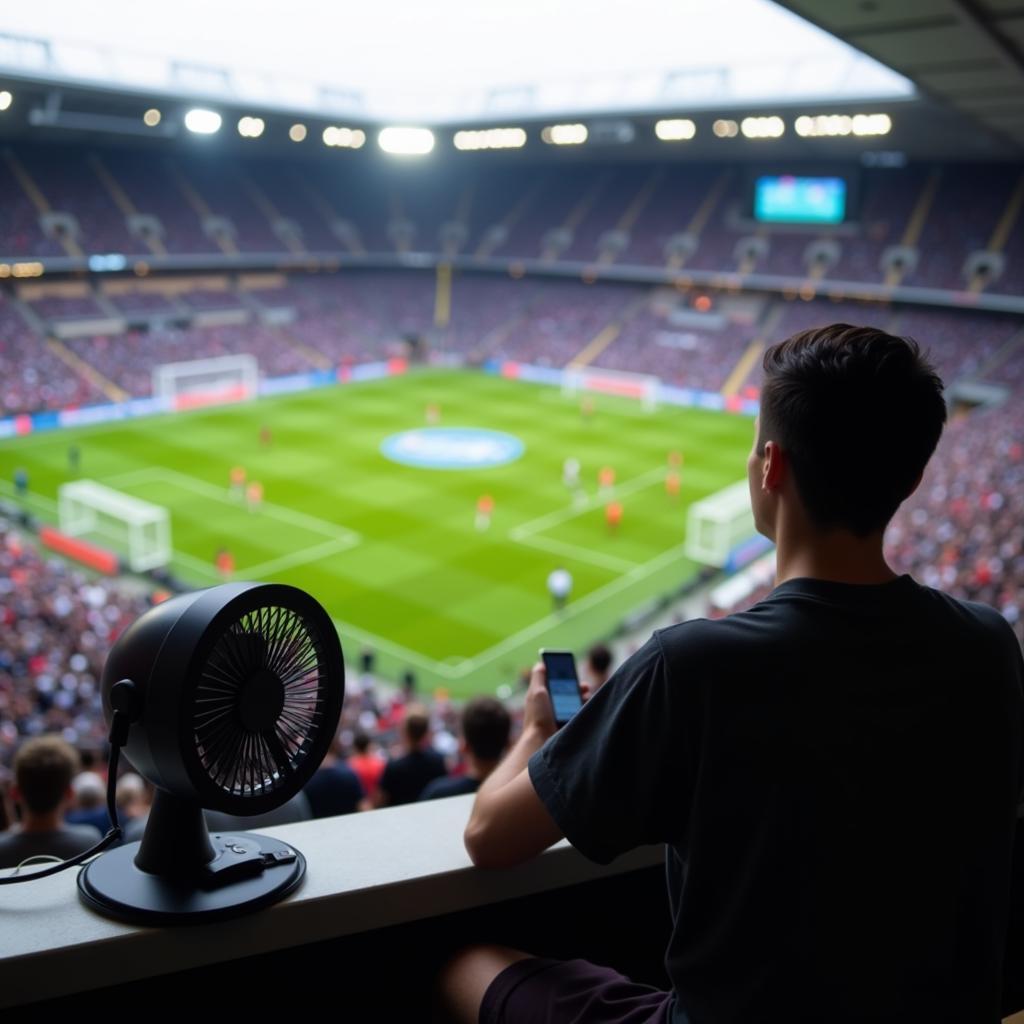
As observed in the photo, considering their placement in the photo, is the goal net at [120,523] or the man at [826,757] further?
the goal net at [120,523]

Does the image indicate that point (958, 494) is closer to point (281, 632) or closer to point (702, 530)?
point (702, 530)

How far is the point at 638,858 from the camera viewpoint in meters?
2.39

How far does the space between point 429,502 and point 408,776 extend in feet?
68.8

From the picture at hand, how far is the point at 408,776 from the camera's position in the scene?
682 centimetres

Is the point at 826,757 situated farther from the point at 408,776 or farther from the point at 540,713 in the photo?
the point at 408,776

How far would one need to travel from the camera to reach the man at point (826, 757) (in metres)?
1.58

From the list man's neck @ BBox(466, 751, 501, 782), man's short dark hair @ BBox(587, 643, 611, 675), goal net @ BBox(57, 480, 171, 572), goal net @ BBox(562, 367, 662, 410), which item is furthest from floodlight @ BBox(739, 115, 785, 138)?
man's neck @ BBox(466, 751, 501, 782)

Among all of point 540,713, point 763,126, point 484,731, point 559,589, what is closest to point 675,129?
point 763,126

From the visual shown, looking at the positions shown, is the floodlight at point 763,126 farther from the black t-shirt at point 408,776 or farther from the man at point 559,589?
the black t-shirt at point 408,776

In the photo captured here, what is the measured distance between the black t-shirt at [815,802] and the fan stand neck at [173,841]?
2.35ft

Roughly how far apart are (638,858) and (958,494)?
22.0m

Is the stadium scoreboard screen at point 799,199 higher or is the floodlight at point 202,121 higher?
the floodlight at point 202,121

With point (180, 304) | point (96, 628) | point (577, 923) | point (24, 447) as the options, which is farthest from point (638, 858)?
point (180, 304)

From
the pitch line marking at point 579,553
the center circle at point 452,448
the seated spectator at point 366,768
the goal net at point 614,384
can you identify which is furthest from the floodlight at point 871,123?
the seated spectator at point 366,768
